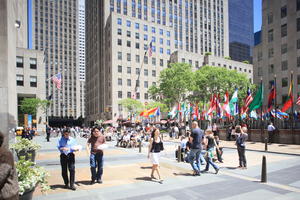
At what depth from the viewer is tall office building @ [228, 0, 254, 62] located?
124312mm

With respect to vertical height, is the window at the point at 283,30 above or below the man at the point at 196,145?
above

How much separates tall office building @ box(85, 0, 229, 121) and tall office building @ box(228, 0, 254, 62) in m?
27.7

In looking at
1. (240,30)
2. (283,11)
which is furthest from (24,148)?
(240,30)

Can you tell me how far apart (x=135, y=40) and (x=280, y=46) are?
124ft

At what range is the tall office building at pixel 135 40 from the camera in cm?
6206

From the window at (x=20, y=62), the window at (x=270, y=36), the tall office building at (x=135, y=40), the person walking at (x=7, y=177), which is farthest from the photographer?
the tall office building at (x=135, y=40)

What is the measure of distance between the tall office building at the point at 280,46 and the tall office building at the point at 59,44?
100 meters

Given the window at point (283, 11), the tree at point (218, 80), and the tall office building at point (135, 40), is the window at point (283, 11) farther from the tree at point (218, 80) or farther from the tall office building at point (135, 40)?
the tall office building at point (135, 40)

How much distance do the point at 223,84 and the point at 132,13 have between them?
140 ft

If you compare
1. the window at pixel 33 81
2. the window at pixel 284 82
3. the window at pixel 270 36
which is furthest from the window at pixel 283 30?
the window at pixel 33 81

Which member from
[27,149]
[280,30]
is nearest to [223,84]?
[280,30]

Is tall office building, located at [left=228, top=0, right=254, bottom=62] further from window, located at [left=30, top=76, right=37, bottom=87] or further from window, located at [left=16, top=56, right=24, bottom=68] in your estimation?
window, located at [left=16, top=56, right=24, bottom=68]

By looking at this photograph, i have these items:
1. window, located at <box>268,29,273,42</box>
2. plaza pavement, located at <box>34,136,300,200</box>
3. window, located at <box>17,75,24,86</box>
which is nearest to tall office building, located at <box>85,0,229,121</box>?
window, located at <box>17,75,24,86</box>

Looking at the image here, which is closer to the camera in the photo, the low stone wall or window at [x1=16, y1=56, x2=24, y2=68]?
the low stone wall
